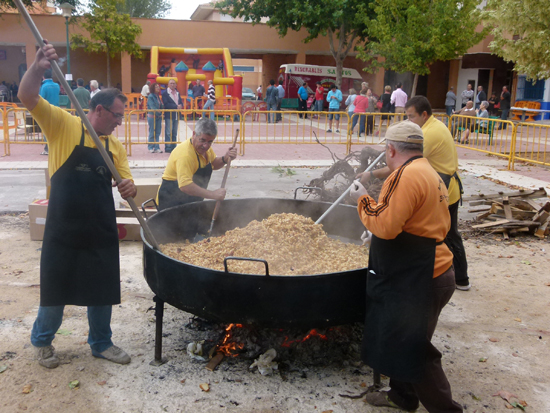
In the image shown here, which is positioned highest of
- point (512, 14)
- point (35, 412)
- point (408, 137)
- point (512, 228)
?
point (512, 14)

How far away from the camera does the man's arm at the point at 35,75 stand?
307cm

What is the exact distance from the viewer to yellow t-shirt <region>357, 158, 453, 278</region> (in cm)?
282

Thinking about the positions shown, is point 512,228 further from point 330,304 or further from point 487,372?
point 330,304

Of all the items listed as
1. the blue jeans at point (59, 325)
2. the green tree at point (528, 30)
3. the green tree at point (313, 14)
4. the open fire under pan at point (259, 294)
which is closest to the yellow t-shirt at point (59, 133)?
the open fire under pan at point (259, 294)

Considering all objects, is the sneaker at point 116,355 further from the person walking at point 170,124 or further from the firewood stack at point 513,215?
the person walking at point 170,124

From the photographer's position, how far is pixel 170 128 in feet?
46.5

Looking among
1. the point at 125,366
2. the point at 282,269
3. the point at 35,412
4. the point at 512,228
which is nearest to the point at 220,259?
the point at 282,269

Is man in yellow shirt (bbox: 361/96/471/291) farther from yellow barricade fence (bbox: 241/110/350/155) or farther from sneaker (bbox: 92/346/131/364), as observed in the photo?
yellow barricade fence (bbox: 241/110/350/155)

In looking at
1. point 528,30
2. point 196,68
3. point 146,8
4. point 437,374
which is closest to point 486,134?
point 528,30

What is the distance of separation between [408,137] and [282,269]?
4.90ft

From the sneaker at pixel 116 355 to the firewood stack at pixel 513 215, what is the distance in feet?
18.2

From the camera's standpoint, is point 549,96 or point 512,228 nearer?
point 512,228

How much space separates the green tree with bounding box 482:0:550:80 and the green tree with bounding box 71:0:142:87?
2009 cm

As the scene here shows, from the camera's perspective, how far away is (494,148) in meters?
15.6
